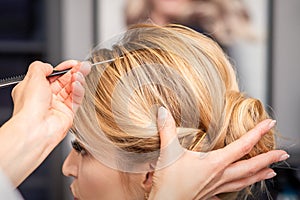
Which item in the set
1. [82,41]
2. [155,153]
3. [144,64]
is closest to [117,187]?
[155,153]

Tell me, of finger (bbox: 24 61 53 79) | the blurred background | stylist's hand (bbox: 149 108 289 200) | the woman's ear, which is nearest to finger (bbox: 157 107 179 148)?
stylist's hand (bbox: 149 108 289 200)

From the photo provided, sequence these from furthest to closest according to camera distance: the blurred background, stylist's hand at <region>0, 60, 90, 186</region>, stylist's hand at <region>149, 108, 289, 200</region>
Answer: the blurred background, stylist's hand at <region>149, 108, 289, 200</region>, stylist's hand at <region>0, 60, 90, 186</region>

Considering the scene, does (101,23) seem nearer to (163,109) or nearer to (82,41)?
(82,41)

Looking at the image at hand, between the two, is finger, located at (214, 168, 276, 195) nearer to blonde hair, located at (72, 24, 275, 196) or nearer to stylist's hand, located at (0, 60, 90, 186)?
blonde hair, located at (72, 24, 275, 196)

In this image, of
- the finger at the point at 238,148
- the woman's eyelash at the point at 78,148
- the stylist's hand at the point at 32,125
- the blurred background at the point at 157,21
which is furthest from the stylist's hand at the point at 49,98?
the blurred background at the point at 157,21

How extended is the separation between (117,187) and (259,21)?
1750 millimetres

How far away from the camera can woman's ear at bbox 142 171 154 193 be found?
123 centimetres

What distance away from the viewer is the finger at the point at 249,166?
117 cm

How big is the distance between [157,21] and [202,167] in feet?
5.50

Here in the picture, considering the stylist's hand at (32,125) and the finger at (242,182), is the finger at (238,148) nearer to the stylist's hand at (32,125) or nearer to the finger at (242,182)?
the finger at (242,182)

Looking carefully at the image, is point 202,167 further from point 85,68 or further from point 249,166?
point 85,68

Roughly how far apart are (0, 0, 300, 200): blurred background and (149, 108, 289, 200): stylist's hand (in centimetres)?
159

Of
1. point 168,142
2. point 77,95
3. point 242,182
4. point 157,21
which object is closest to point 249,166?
point 242,182

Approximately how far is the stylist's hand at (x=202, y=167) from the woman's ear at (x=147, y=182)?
49 mm
